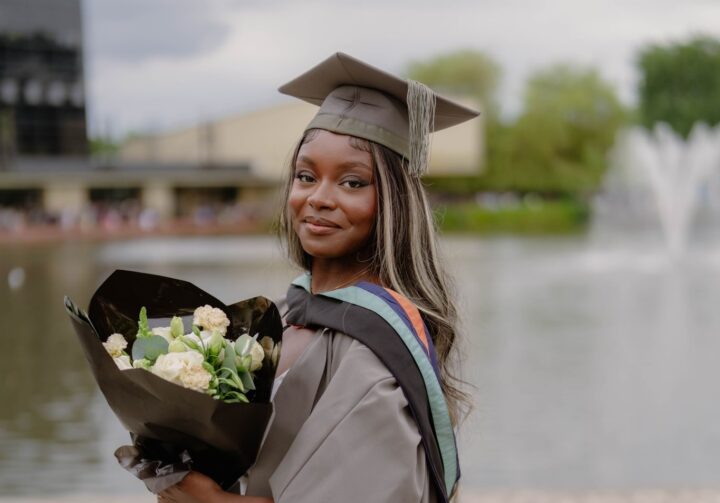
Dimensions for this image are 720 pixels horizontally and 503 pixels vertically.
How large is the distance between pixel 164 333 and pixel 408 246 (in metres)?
0.55

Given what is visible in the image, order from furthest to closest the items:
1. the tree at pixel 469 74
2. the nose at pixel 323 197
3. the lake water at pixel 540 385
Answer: the tree at pixel 469 74, the lake water at pixel 540 385, the nose at pixel 323 197

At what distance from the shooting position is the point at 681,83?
54906 mm

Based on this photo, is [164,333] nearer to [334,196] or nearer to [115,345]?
[115,345]

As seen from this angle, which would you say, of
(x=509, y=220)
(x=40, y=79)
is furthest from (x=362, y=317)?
(x=40, y=79)

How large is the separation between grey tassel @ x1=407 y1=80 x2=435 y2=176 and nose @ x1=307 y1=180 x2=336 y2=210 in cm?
18

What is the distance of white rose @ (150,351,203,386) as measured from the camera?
173 cm

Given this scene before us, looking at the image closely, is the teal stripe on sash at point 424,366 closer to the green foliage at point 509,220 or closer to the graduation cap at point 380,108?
the graduation cap at point 380,108

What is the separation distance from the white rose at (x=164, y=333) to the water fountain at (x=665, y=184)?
2163 centimetres

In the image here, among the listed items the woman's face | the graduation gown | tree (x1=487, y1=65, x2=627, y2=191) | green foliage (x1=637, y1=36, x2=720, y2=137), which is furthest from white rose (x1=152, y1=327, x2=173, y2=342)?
green foliage (x1=637, y1=36, x2=720, y2=137)

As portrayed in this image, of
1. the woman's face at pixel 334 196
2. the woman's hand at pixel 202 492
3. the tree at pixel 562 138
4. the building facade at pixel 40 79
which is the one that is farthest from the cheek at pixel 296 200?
the building facade at pixel 40 79

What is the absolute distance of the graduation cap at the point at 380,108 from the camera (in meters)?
2.01

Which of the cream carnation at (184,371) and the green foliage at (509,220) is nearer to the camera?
the cream carnation at (184,371)

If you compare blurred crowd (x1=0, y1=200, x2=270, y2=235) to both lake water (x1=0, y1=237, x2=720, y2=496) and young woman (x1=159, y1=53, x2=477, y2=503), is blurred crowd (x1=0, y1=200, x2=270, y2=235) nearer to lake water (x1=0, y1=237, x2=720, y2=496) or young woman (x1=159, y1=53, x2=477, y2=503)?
lake water (x1=0, y1=237, x2=720, y2=496)

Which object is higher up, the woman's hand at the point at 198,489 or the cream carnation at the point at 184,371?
the cream carnation at the point at 184,371
